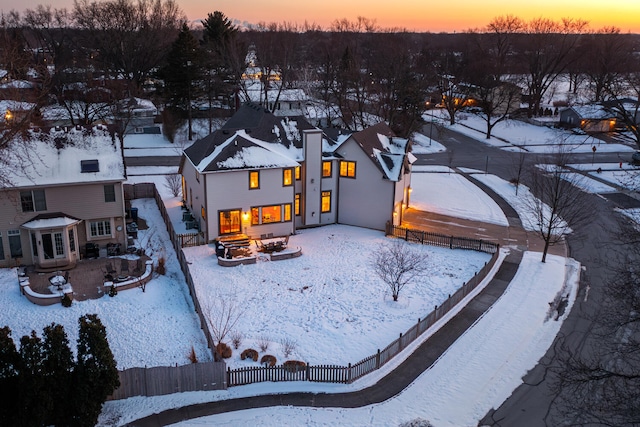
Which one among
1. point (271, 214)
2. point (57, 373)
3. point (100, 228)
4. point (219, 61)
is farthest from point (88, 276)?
point (219, 61)

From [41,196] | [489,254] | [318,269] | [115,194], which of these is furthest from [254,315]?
[489,254]

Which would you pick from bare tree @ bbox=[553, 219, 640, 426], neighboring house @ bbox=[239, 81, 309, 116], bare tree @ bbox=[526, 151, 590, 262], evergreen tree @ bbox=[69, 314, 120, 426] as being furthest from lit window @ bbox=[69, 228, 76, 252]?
neighboring house @ bbox=[239, 81, 309, 116]

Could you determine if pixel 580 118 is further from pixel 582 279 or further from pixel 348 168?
pixel 582 279

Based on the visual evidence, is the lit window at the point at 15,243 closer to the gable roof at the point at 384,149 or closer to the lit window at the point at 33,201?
the lit window at the point at 33,201

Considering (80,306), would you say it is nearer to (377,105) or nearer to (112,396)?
(112,396)

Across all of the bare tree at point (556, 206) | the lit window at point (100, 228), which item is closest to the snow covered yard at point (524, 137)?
the bare tree at point (556, 206)
